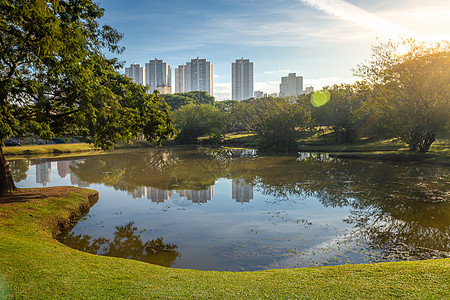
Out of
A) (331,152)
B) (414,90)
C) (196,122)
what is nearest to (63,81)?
(414,90)

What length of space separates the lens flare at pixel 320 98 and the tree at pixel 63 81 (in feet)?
169

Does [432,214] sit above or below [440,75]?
below

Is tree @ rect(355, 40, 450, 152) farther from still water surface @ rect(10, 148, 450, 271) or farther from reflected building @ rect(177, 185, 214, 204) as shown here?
reflected building @ rect(177, 185, 214, 204)

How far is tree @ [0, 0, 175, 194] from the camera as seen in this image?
10.9 m

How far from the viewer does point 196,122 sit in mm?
76438

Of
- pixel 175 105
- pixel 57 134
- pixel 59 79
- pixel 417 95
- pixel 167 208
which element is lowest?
pixel 167 208

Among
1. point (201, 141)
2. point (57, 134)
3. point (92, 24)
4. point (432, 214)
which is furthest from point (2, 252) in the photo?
point (201, 141)

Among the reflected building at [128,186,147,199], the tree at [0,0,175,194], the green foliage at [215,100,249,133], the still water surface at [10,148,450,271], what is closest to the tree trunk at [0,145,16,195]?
the tree at [0,0,175,194]

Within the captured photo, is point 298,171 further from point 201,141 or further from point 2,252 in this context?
point 201,141

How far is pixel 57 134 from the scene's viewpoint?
16250 millimetres

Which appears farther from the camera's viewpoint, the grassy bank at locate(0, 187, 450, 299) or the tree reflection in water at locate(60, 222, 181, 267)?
the tree reflection in water at locate(60, 222, 181, 267)

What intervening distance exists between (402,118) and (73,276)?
38.9 meters

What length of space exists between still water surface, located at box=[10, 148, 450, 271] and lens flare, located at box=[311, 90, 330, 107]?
3640 cm

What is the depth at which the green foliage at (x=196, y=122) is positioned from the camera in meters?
76.5
